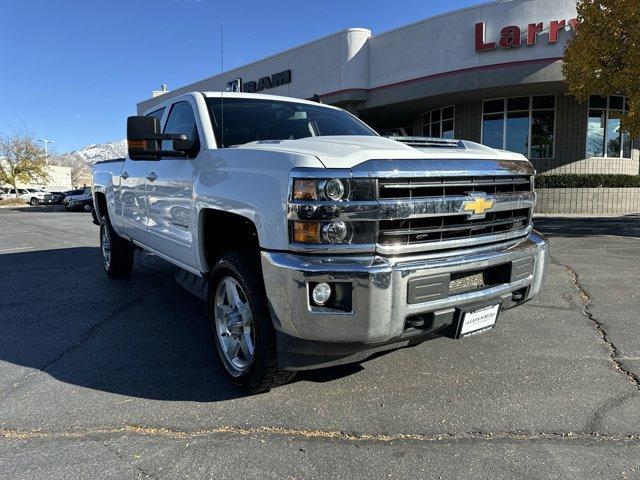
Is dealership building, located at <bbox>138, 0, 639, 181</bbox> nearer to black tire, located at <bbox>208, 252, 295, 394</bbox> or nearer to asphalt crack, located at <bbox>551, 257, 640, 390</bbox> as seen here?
asphalt crack, located at <bbox>551, 257, 640, 390</bbox>

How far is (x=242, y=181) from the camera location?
3.10 metres

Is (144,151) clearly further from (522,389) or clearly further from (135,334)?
(522,389)

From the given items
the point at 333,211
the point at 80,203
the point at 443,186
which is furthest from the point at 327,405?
the point at 80,203

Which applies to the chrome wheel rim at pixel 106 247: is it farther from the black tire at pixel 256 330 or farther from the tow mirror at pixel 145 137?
the black tire at pixel 256 330

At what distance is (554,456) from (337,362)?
122cm

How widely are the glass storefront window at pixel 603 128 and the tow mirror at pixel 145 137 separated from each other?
17865mm

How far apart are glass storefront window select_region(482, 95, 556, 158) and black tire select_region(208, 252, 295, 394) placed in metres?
16.8

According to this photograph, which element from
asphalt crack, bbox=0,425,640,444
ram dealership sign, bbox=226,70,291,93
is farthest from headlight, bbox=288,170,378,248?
ram dealership sign, bbox=226,70,291,93

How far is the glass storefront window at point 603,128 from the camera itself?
17.7m

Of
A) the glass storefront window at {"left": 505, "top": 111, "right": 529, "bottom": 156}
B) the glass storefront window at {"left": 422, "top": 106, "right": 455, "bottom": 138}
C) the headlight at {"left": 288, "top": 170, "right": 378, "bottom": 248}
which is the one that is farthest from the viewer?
the glass storefront window at {"left": 422, "top": 106, "right": 455, "bottom": 138}

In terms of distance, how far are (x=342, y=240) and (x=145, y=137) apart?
1.74 metres

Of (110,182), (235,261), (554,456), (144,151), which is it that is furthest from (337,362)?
(110,182)

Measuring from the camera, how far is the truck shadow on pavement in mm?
3475

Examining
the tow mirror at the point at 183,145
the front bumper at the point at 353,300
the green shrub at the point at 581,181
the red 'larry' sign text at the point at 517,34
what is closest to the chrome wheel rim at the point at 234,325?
the front bumper at the point at 353,300
